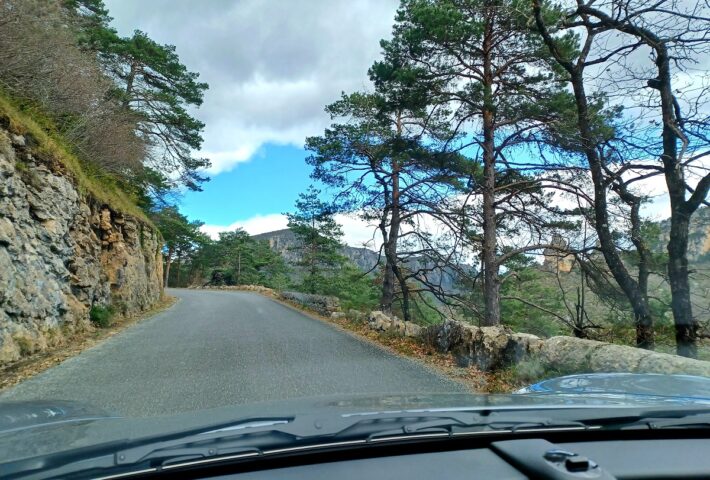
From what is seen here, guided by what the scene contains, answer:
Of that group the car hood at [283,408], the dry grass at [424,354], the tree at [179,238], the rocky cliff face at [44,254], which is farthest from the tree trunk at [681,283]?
the tree at [179,238]

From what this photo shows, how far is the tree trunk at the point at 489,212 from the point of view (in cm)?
1403

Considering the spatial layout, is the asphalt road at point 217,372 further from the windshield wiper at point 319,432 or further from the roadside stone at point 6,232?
the windshield wiper at point 319,432

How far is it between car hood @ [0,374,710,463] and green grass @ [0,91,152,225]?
9.83 m

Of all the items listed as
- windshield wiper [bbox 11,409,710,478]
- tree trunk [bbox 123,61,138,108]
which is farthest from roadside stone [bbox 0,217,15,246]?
tree trunk [bbox 123,61,138,108]

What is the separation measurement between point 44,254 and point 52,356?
99.7 inches

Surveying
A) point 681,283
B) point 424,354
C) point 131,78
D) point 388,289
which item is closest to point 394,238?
point 388,289

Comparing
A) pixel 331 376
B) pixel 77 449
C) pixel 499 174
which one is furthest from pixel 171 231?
pixel 77 449


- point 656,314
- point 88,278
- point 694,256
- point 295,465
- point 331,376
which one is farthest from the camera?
point 88,278

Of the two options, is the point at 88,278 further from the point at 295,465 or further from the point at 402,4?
the point at 295,465

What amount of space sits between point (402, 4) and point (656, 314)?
35.3ft

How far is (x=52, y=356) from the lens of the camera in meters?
9.54

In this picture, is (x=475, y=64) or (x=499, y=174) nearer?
(x=475, y=64)

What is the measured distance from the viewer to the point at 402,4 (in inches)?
612

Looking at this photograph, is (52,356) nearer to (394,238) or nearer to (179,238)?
(394,238)
